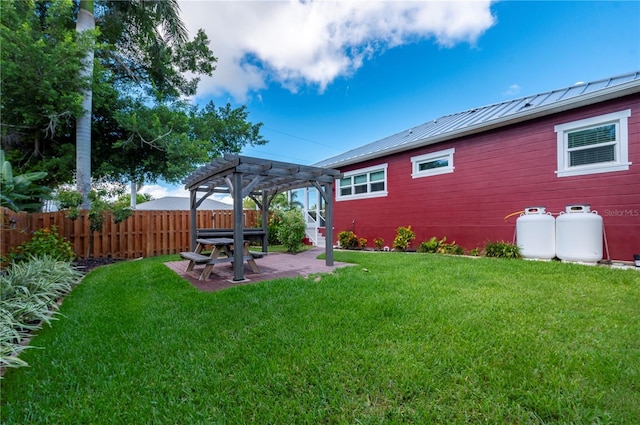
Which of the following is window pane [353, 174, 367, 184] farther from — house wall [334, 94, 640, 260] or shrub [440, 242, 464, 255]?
shrub [440, 242, 464, 255]

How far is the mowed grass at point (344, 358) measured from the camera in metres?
1.71

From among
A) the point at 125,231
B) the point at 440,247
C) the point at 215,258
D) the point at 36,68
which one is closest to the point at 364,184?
the point at 440,247

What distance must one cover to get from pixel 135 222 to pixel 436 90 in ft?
44.5

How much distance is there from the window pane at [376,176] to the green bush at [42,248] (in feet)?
29.9

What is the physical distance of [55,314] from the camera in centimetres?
347

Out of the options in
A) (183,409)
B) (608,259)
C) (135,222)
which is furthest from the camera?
(135,222)

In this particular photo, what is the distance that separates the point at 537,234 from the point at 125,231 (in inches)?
444

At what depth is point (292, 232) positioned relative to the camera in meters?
8.91

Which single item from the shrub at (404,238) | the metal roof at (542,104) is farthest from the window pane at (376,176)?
the shrub at (404,238)

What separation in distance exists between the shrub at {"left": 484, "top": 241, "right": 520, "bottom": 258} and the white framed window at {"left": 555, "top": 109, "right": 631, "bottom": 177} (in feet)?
6.36

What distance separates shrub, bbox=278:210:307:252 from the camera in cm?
892

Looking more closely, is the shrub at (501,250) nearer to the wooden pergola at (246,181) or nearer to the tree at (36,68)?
the wooden pergola at (246,181)

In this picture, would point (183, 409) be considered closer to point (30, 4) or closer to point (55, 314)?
point (55, 314)

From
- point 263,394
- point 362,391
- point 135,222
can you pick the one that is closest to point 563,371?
point 362,391
